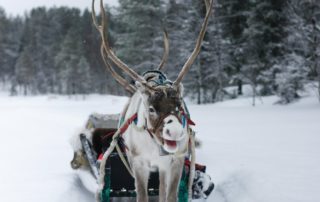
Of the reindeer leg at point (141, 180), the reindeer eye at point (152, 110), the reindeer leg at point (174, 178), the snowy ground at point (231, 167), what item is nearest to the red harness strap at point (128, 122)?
the reindeer leg at point (141, 180)

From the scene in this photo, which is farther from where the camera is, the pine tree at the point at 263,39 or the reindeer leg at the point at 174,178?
the pine tree at the point at 263,39

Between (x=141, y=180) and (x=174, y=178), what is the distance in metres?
0.34

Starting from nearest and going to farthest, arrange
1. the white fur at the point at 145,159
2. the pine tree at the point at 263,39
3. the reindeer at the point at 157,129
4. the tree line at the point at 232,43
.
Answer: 1. the reindeer at the point at 157,129
2. the white fur at the point at 145,159
3. the tree line at the point at 232,43
4. the pine tree at the point at 263,39

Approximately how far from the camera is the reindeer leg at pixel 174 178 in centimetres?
374

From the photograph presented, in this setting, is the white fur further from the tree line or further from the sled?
the tree line

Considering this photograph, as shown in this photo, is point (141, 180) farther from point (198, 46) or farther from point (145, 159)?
point (198, 46)

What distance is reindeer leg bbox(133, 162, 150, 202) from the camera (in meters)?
3.78

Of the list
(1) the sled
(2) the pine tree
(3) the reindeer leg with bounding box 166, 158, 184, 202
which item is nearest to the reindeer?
(3) the reindeer leg with bounding box 166, 158, 184, 202

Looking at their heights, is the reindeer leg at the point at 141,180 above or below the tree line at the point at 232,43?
below

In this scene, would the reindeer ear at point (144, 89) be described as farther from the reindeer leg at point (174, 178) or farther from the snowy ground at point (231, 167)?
the snowy ground at point (231, 167)

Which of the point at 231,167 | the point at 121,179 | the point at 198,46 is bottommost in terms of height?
the point at 231,167

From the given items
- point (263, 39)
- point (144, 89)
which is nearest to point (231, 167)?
point (144, 89)

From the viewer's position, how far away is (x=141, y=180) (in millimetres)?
3852

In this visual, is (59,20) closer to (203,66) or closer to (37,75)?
(37,75)
